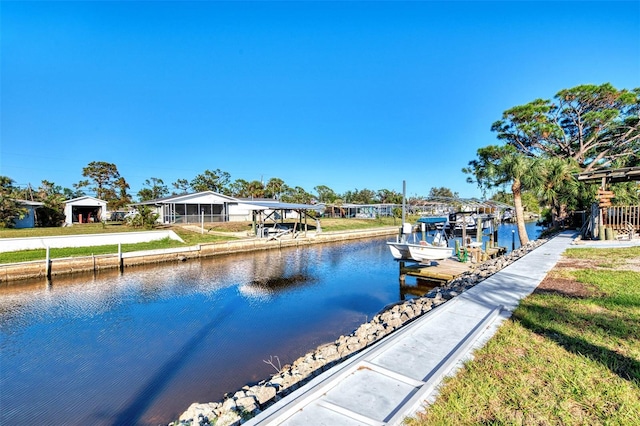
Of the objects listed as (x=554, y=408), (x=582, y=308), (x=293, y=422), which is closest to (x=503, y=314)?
(x=582, y=308)

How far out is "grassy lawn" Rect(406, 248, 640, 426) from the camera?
2377 millimetres

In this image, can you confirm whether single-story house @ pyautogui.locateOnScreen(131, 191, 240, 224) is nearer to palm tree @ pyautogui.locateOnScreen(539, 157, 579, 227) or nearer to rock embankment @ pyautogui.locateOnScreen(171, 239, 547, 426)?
rock embankment @ pyautogui.locateOnScreen(171, 239, 547, 426)

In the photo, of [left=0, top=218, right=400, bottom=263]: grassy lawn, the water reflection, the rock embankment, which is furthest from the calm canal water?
[left=0, top=218, right=400, bottom=263]: grassy lawn

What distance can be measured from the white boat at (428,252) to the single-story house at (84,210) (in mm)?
32821

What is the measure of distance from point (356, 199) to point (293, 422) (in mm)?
64981

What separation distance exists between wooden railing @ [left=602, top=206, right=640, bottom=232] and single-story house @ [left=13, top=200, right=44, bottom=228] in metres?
38.3

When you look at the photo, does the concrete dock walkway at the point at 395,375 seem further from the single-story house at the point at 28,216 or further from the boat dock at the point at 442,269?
the single-story house at the point at 28,216

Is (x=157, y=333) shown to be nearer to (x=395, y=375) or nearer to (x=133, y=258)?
(x=395, y=375)

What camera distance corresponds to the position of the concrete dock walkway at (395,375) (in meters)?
2.41

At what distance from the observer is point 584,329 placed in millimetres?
3916

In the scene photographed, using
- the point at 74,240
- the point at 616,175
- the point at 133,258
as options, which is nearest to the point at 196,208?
the point at 74,240

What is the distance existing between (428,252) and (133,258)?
573 inches

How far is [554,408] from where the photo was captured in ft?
8.05

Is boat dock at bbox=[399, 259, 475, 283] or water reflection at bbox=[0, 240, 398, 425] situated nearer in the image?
water reflection at bbox=[0, 240, 398, 425]
